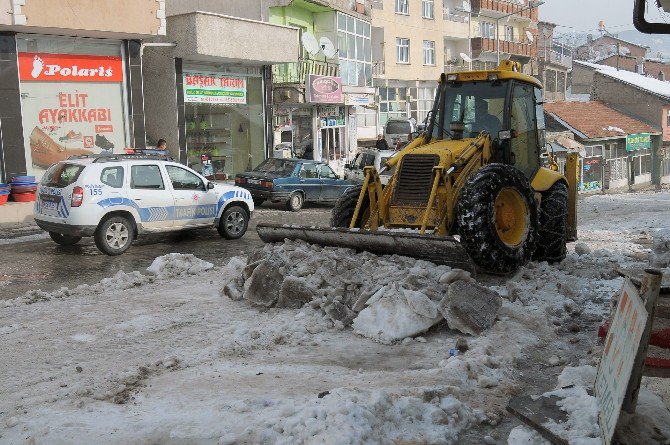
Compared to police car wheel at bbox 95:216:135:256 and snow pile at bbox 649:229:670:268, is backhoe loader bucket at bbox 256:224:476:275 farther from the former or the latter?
police car wheel at bbox 95:216:135:256

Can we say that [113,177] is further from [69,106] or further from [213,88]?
[213,88]

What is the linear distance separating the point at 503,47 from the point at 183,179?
46907 millimetres

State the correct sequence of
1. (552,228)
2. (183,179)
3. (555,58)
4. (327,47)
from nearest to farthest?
(552,228) → (183,179) → (327,47) → (555,58)

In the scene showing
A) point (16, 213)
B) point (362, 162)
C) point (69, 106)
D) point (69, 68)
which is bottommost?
point (16, 213)

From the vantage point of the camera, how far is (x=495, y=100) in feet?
33.3

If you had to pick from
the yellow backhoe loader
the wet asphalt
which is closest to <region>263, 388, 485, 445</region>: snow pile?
the yellow backhoe loader

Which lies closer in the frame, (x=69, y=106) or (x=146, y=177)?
(x=146, y=177)

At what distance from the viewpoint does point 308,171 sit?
2131cm

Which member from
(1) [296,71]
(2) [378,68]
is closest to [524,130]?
(1) [296,71]

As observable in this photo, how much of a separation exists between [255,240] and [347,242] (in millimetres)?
6725

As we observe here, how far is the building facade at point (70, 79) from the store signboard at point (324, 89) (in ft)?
31.6

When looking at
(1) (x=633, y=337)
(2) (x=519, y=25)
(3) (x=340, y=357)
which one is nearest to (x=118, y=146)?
(3) (x=340, y=357)

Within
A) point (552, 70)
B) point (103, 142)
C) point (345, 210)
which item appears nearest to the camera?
point (345, 210)

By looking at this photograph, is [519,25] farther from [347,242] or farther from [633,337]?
[633,337]
